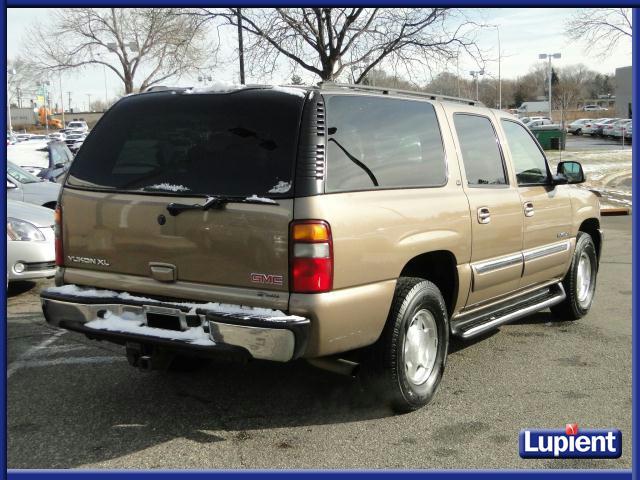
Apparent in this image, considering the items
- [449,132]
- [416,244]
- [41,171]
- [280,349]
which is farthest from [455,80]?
[280,349]

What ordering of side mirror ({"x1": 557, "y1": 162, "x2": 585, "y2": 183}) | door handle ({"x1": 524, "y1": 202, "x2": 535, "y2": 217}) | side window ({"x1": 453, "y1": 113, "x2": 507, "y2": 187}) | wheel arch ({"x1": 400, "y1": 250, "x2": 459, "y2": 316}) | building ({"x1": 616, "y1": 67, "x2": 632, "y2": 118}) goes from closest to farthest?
wheel arch ({"x1": 400, "y1": 250, "x2": 459, "y2": 316}) < side window ({"x1": 453, "y1": 113, "x2": 507, "y2": 187}) < door handle ({"x1": 524, "y1": 202, "x2": 535, "y2": 217}) < side mirror ({"x1": 557, "y1": 162, "x2": 585, "y2": 183}) < building ({"x1": 616, "y1": 67, "x2": 632, "y2": 118})

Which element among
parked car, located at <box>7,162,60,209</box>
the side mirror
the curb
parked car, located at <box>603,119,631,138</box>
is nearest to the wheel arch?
the side mirror

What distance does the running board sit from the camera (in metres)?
4.67

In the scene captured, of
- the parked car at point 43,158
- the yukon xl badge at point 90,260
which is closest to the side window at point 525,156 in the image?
the yukon xl badge at point 90,260

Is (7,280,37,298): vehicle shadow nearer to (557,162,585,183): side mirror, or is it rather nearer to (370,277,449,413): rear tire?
(370,277,449,413): rear tire

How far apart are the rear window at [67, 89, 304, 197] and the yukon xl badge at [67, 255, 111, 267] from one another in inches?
16.7

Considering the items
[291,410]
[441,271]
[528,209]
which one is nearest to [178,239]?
[291,410]

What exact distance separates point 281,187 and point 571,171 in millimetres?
3528

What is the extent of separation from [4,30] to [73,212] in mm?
1553

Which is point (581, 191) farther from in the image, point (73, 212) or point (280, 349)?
point (73, 212)

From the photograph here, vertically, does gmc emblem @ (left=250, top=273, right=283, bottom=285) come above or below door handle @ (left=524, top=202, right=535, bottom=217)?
below

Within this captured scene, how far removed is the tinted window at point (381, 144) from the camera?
372cm

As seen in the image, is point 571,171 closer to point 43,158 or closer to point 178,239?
point 178,239

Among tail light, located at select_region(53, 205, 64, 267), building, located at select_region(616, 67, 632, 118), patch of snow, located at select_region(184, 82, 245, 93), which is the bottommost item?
tail light, located at select_region(53, 205, 64, 267)
